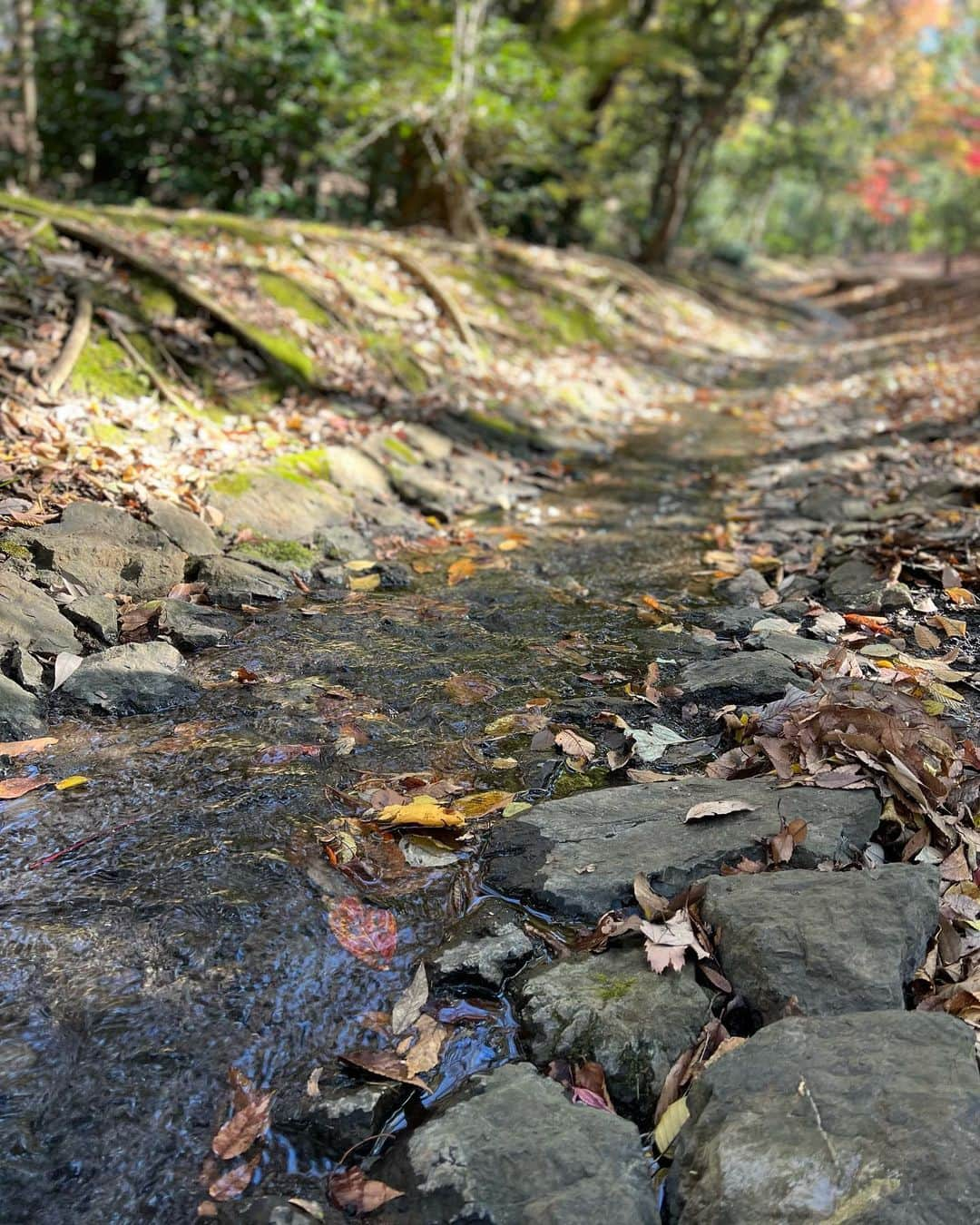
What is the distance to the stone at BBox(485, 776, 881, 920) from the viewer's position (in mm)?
3008

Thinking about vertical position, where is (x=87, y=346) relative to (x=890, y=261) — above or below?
below

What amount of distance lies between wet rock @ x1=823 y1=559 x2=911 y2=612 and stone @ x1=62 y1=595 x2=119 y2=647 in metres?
3.84

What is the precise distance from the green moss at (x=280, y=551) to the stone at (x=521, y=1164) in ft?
12.8

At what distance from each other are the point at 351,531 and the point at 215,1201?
4609 millimetres

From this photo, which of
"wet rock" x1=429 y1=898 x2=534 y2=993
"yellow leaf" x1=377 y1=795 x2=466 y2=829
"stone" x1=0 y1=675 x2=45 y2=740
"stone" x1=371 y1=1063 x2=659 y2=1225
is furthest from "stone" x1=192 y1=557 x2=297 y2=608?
"stone" x1=371 y1=1063 x2=659 y2=1225

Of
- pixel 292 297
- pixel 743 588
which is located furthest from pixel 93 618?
pixel 292 297

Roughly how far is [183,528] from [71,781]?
7.64 ft

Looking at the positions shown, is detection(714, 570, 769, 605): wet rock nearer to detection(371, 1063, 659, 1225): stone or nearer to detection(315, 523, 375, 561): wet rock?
detection(315, 523, 375, 561): wet rock

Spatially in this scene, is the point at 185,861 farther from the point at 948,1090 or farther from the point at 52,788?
the point at 948,1090

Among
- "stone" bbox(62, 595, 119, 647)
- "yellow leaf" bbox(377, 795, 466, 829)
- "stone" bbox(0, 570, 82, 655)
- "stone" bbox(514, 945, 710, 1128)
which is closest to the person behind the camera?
"stone" bbox(514, 945, 710, 1128)

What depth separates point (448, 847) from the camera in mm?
3273

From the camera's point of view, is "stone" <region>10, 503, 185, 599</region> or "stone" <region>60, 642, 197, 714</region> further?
"stone" <region>10, 503, 185, 599</region>

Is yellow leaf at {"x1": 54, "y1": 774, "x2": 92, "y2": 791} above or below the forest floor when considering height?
below

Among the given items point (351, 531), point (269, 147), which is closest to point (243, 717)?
point (351, 531)
